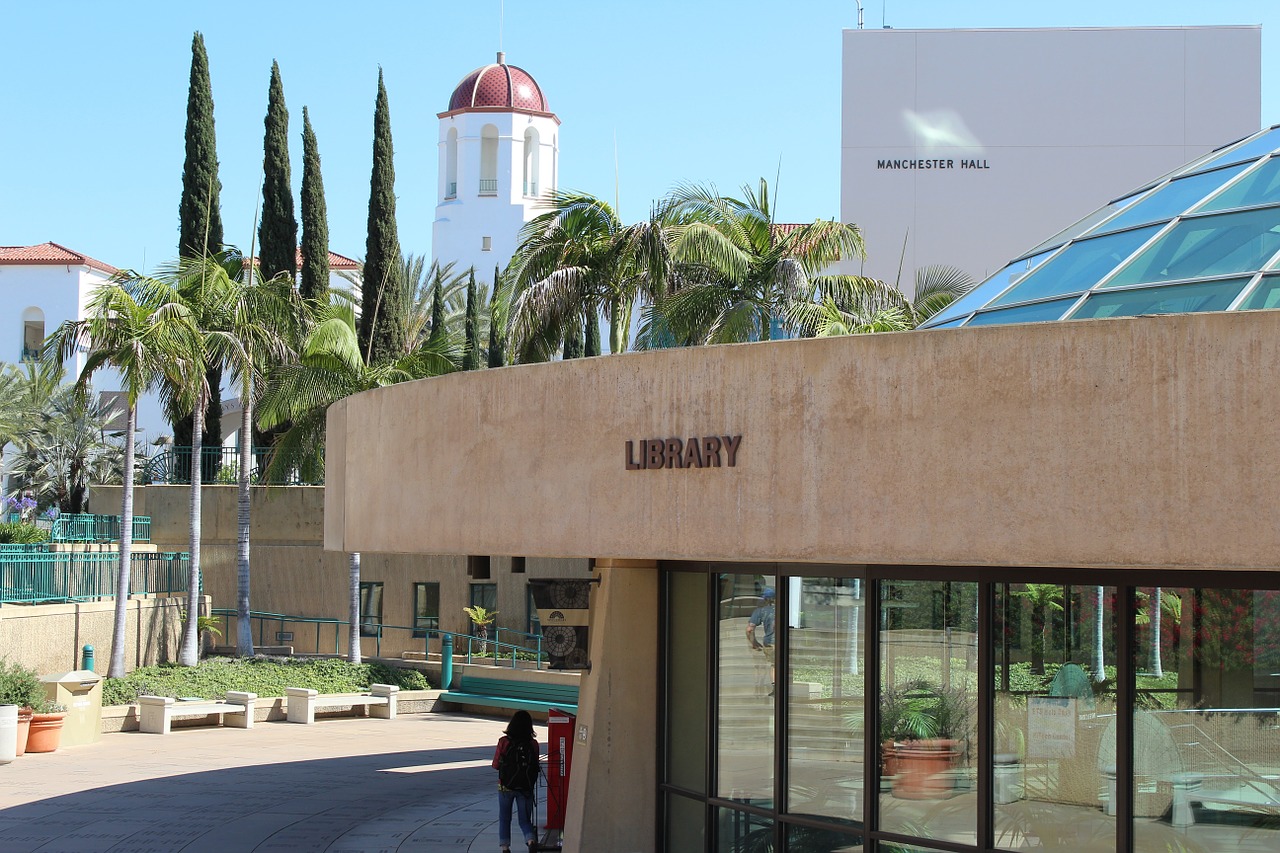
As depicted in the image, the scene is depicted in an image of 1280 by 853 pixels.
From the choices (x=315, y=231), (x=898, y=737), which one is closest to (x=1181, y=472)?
(x=898, y=737)

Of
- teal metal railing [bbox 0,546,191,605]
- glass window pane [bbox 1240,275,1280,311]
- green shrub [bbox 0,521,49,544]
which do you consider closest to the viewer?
glass window pane [bbox 1240,275,1280,311]

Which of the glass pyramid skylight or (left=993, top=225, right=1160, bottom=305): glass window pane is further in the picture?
(left=993, top=225, right=1160, bottom=305): glass window pane

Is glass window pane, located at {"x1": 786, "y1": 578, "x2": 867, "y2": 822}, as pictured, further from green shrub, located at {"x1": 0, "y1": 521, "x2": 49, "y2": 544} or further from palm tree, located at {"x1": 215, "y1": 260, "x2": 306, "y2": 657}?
green shrub, located at {"x1": 0, "y1": 521, "x2": 49, "y2": 544}

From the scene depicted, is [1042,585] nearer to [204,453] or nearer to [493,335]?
[204,453]

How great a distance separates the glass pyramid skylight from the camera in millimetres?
10234

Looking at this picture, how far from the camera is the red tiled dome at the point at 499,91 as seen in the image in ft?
286

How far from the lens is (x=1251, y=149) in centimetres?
1353

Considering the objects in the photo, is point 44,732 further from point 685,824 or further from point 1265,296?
point 1265,296

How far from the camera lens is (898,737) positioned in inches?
397

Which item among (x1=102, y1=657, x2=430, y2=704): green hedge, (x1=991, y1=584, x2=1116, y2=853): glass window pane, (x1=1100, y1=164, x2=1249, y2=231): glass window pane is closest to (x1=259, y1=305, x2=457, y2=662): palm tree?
(x1=102, y1=657, x2=430, y2=704): green hedge

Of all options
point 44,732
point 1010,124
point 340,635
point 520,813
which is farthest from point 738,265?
point 1010,124

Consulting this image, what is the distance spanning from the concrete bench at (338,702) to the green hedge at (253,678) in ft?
3.02

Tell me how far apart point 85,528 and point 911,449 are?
100 feet

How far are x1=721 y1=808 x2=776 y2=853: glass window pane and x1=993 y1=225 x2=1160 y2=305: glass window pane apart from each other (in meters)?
5.05
